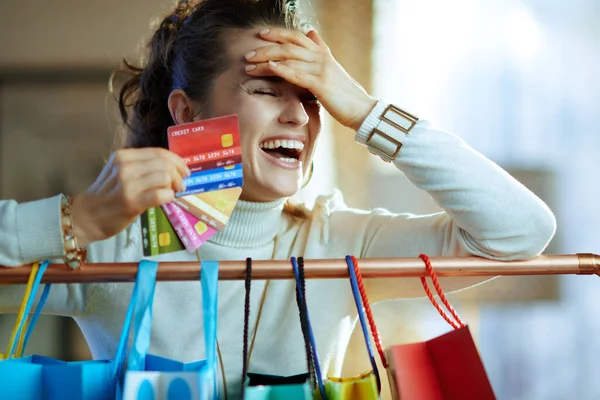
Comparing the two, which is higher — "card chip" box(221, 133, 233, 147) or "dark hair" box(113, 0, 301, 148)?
"dark hair" box(113, 0, 301, 148)

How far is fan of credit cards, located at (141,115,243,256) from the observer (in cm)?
84

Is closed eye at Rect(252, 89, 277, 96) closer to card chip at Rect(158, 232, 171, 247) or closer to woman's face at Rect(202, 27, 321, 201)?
woman's face at Rect(202, 27, 321, 201)

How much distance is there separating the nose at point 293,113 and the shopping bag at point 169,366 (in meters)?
0.36

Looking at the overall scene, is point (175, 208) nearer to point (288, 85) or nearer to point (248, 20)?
point (288, 85)

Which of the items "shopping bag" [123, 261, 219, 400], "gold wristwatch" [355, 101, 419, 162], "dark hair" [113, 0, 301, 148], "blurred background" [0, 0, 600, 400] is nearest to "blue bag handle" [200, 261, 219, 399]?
"shopping bag" [123, 261, 219, 400]

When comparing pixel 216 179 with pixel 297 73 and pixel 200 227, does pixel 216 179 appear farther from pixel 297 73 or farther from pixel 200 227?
pixel 297 73

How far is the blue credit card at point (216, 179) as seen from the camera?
33.4 inches

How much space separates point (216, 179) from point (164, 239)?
0.15 m

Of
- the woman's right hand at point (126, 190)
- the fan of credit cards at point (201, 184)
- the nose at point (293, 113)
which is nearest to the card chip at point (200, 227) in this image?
the fan of credit cards at point (201, 184)

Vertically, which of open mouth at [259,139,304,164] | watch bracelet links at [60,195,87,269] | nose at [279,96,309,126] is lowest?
watch bracelet links at [60,195,87,269]

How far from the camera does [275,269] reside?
2.67 ft

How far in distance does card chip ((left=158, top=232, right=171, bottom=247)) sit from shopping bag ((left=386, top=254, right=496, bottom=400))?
0.34 metres

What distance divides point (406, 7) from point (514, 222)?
5.22ft

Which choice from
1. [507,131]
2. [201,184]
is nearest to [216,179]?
[201,184]
